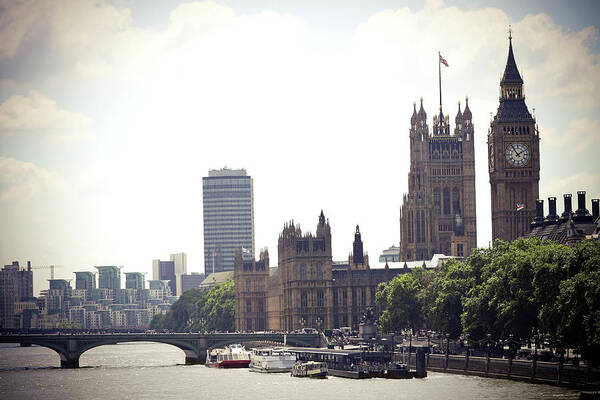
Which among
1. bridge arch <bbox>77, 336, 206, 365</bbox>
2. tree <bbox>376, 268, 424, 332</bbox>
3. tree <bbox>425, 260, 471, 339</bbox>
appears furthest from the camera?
bridge arch <bbox>77, 336, 206, 365</bbox>

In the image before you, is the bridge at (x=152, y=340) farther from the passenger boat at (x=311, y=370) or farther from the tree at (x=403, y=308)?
the passenger boat at (x=311, y=370)

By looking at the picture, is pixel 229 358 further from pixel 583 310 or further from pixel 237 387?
pixel 583 310

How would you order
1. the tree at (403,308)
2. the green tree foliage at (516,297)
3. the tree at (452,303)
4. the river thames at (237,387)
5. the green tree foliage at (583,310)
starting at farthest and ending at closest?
the tree at (403,308), the tree at (452,303), the river thames at (237,387), the green tree foliage at (516,297), the green tree foliage at (583,310)

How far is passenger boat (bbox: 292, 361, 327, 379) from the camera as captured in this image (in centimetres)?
14788

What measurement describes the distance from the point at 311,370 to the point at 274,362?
14.1m

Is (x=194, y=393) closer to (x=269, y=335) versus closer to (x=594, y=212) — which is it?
(x=269, y=335)

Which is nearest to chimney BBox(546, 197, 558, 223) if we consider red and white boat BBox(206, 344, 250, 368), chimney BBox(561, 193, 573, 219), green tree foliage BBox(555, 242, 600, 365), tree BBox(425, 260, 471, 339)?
chimney BBox(561, 193, 573, 219)

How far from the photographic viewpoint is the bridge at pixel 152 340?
611 feet

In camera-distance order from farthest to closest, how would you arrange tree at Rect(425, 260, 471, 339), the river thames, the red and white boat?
1. the red and white boat
2. tree at Rect(425, 260, 471, 339)
3. the river thames

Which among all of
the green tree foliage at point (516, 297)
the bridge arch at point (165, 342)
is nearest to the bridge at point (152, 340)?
the bridge arch at point (165, 342)

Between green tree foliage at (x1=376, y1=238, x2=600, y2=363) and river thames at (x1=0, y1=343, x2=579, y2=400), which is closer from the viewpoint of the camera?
green tree foliage at (x1=376, y1=238, x2=600, y2=363)

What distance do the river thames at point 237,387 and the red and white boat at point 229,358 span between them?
14.7 feet

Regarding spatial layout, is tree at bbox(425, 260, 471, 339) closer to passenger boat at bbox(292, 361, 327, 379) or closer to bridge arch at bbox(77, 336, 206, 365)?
passenger boat at bbox(292, 361, 327, 379)

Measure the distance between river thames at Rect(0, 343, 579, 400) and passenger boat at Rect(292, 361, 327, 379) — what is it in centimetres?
158
